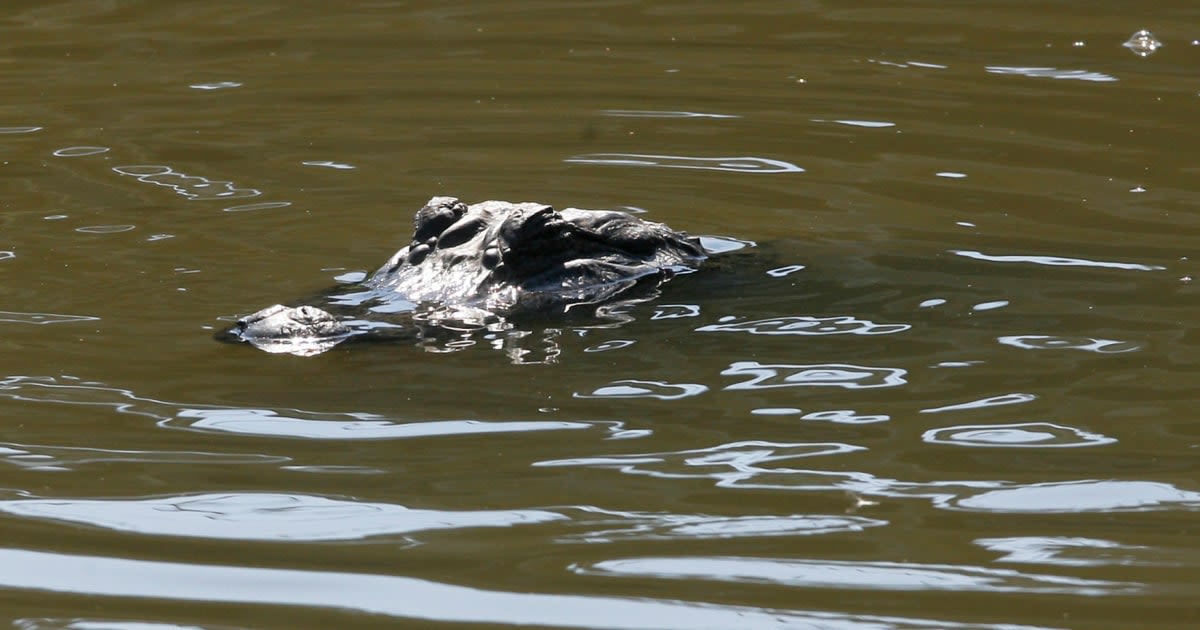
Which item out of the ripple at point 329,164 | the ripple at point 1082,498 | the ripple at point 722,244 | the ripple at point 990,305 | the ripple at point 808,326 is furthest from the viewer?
the ripple at point 329,164

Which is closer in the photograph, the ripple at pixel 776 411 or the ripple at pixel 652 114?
the ripple at pixel 776 411

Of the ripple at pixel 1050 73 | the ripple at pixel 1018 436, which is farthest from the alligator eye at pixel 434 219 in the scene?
the ripple at pixel 1050 73

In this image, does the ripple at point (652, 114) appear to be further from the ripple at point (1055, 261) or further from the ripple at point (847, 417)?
the ripple at point (847, 417)

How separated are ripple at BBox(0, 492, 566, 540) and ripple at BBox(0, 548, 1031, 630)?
259 millimetres

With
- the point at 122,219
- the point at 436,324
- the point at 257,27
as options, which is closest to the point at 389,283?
the point at 436,324

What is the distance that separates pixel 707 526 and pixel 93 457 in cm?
204

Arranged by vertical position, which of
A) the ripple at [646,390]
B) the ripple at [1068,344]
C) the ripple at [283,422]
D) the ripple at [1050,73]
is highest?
the ripple at [1050,73]

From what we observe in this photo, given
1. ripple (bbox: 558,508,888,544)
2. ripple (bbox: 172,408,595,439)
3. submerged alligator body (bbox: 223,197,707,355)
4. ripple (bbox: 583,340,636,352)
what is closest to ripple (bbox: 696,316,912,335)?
ripple (bbox: 583,340,636,352)

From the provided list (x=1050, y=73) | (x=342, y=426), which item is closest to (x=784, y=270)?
(x=342, y=426)

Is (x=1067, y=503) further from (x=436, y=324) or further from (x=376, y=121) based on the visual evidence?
(x=376, y=121)

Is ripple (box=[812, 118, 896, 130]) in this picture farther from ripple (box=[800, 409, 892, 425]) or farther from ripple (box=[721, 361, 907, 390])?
ripple (box=[800, 409, 892, 425])

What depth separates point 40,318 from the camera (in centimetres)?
696

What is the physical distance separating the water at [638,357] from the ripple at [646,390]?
0.02 metres

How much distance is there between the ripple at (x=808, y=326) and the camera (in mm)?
6711
